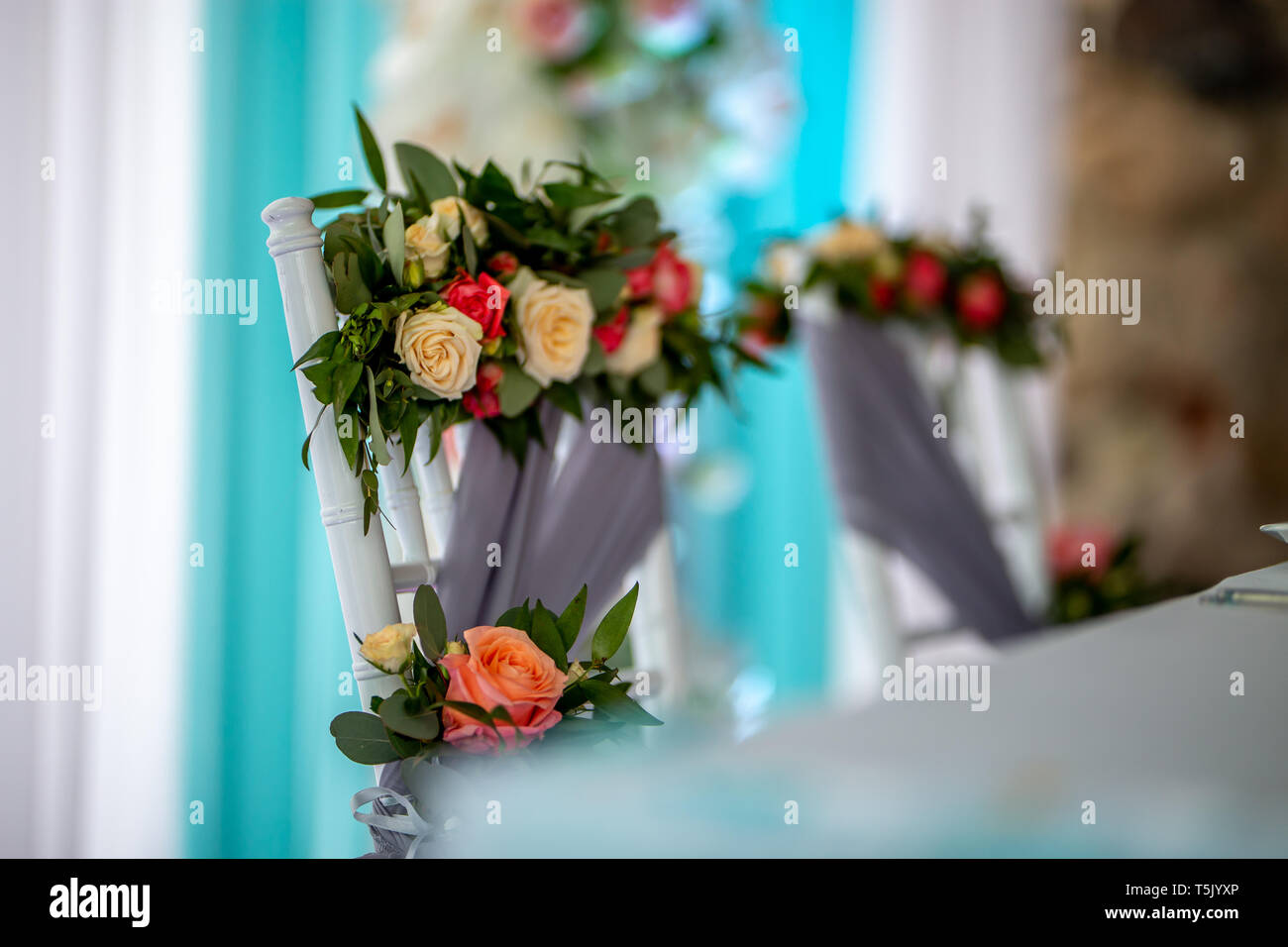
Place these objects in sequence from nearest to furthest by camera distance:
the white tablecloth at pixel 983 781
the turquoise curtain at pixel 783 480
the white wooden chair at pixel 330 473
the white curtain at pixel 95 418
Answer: the white tablecloth at pixel 983 781, the white wooden chair at pixel 330 473, the white curtain at pixel 95 418, the turquoise curtain at pixel 783 480

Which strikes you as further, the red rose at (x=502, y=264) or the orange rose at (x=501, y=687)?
the red rose at (x=502, y=264)

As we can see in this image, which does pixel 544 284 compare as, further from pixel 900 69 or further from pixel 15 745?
pixel 900 69

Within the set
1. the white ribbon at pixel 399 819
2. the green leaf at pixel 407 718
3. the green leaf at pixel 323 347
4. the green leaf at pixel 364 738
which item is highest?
the green leaf at pixel 323 347

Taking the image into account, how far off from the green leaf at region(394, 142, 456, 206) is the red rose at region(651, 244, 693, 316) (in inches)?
10.1

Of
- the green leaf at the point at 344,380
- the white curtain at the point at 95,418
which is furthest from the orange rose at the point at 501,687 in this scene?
the white curtain at the point at 95,418

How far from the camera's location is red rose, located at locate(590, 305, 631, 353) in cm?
99

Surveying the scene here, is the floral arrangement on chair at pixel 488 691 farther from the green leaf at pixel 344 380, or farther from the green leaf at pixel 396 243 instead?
the green leaf at pixel 396 243

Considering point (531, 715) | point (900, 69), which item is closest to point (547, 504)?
point (531, 715)

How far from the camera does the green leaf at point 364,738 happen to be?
73 centimetres

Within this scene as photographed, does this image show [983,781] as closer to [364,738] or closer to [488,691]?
[488,691]

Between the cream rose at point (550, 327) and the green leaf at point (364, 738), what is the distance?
0.36m

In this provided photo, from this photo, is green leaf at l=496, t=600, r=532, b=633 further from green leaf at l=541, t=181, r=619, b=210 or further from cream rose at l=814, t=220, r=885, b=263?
cream rose at l=814, t=220, r=885, b=263

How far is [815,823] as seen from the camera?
49 cm
